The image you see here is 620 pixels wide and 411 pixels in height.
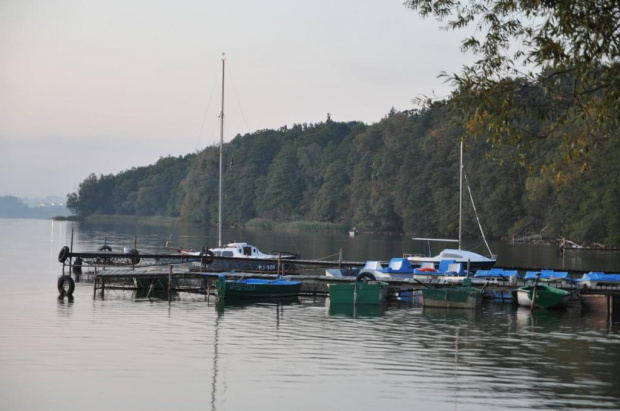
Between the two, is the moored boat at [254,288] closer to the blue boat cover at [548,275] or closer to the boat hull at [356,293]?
the boat hull at [356,293]

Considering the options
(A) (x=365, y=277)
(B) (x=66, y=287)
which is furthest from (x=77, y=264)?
(A) (x=365, y=277)

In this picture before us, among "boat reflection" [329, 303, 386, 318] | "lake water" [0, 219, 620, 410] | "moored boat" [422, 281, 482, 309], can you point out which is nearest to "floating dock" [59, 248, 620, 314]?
"lake water" [0, 219, 620, 410]

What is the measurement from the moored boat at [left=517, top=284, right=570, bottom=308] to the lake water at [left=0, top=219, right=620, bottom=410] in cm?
66

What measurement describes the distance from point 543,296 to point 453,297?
4.43m

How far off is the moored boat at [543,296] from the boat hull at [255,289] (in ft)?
38.6

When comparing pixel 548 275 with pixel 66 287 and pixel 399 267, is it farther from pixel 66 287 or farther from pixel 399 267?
pixel 66 287

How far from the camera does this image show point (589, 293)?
141ft

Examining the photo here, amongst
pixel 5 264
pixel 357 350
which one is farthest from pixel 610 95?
pixel 5 264

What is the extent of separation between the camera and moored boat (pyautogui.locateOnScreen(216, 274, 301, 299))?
45188 millimetres

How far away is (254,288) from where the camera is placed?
45.6 metres

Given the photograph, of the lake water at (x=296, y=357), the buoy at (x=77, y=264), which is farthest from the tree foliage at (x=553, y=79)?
the buoy at (x=77, y=264)

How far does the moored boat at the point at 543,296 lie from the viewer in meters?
42.8

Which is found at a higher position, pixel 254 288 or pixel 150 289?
pixel 254 288

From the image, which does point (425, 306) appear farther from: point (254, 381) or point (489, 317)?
point (254, 381)
